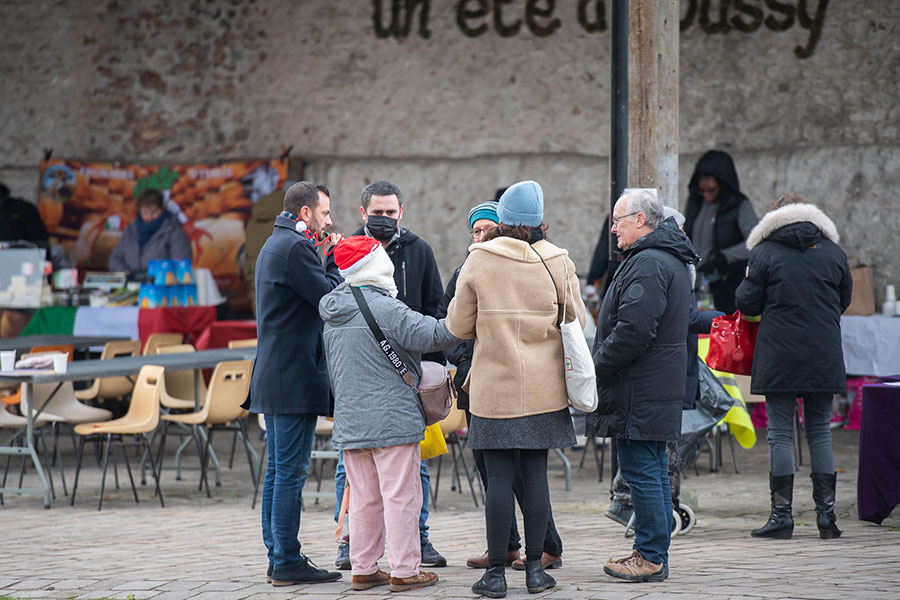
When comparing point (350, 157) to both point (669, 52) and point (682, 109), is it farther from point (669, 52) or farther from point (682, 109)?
point (669, 52)

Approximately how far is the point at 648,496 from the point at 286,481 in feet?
4.63

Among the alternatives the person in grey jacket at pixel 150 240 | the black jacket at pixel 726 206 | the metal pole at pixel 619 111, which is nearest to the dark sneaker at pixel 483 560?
the metal pole at pixel 619 111

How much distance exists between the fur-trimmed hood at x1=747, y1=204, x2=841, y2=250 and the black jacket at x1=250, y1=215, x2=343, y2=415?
7.52 ft

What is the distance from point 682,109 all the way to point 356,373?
807 centimetres

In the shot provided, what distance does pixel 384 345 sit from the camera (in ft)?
14.8

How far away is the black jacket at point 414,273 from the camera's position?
5.27 metres

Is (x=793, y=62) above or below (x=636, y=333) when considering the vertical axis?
above

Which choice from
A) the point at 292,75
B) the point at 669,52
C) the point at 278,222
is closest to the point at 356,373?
the point at 278,222

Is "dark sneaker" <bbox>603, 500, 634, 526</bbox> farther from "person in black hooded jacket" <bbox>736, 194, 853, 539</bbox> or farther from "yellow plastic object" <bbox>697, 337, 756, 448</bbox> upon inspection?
"yellow plastic object" <bbox>697, 337, 756, 448</bbox>

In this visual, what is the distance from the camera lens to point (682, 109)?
11.9 metres

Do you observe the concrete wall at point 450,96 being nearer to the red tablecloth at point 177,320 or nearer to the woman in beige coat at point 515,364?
the red tablecloth at point 177,320

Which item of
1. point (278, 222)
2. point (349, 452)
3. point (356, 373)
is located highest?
point (278, 222)

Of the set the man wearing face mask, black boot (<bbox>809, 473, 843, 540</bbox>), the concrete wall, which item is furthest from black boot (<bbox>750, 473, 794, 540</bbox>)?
the concrete wall

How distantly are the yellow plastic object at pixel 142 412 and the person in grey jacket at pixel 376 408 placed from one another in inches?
118
